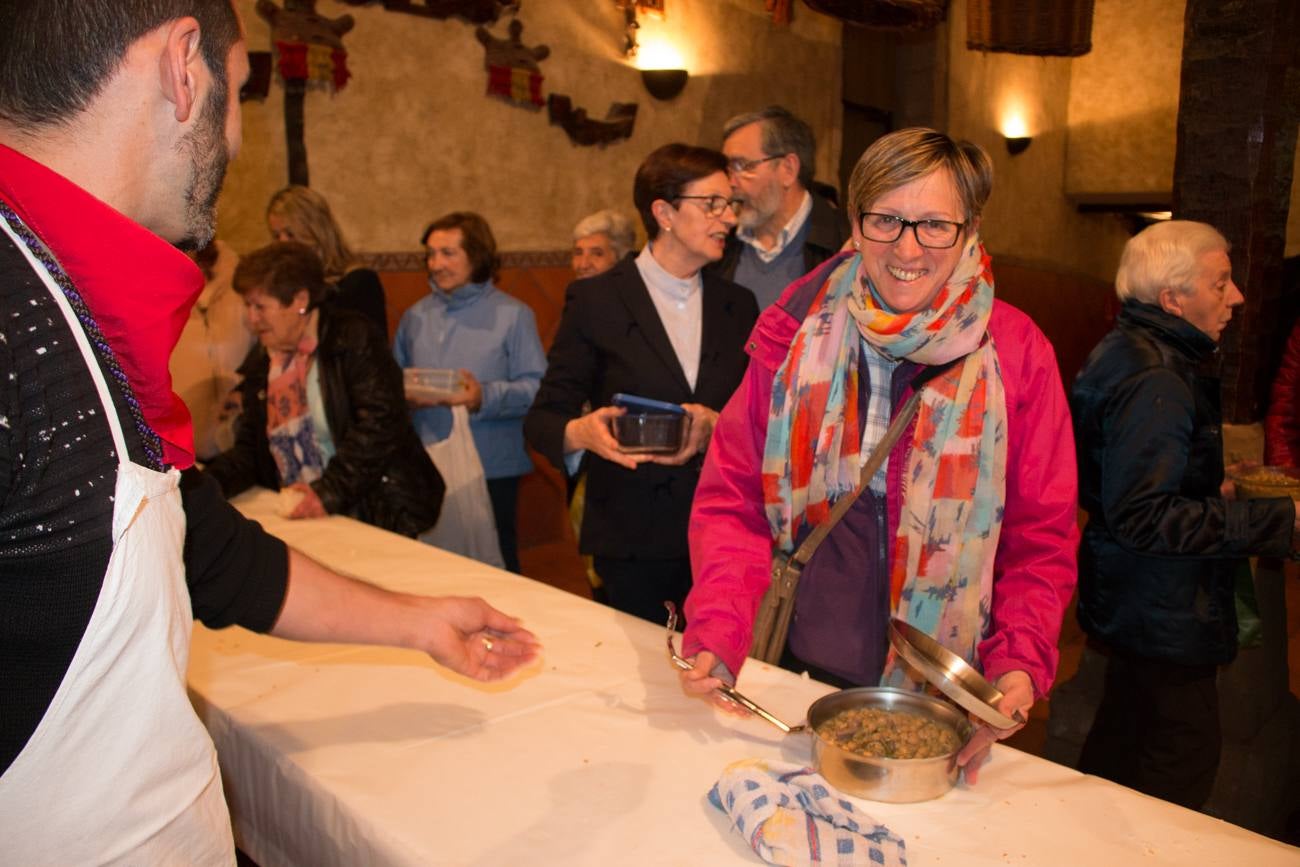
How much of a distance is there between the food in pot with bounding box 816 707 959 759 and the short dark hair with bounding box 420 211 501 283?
280 centimetres

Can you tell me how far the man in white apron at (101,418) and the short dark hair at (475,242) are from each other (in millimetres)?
2762

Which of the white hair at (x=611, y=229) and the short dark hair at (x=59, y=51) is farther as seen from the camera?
the white hair at (x=611, y=229)

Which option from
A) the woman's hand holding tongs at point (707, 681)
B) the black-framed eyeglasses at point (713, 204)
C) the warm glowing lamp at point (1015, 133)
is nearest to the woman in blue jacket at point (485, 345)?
the black-framed eyeglasses at point (713, 204)

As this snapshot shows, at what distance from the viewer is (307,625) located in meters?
1.40

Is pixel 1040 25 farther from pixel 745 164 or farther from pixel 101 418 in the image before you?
pixel 101 418

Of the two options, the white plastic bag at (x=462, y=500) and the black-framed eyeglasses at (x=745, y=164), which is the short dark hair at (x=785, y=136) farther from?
the white plastic bag at (x=462, y=500)

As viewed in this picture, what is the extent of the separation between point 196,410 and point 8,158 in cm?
278

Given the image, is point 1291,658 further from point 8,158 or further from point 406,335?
point 8,158

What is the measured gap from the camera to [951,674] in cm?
127

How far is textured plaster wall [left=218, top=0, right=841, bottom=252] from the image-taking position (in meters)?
4.55

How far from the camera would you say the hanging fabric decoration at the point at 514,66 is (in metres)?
5.20

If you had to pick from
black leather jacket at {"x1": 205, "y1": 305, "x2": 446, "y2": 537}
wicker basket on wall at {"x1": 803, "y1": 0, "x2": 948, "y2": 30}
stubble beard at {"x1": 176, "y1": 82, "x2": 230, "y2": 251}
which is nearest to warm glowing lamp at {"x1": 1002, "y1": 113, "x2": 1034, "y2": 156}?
wicker basket on wall at {"x1": 803, "y1": 0, "x2": 948, "y2": 30}

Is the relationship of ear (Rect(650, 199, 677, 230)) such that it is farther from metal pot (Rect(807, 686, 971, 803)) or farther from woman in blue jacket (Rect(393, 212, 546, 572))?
metal pot (Rect(807, 686, 971, 803))

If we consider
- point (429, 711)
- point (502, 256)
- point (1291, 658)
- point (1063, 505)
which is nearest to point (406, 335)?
point (502, 256)
